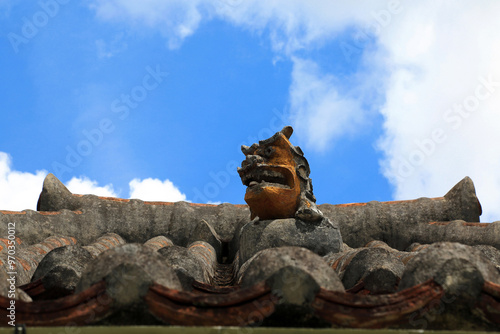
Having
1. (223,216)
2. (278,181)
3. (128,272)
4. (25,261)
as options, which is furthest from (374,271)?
(223,216)

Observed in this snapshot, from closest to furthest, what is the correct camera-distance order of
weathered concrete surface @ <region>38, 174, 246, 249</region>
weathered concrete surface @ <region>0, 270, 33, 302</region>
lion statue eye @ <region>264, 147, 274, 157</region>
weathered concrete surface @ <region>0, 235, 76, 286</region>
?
weathered concrete surface @ <region>0, 270, 33, 302</region> → weathered concrete surface @ <region>0, 235, 76, 286</region> → lion statue eye @ <region>264, 147, 274, 157</region> → weathered concrete surface @ <region>38, 174, 246, 249</region>

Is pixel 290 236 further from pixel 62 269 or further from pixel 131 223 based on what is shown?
pixel 131 223

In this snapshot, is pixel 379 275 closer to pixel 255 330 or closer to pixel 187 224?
pixel 255 330

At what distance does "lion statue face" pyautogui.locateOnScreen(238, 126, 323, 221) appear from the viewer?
4766 millimetres

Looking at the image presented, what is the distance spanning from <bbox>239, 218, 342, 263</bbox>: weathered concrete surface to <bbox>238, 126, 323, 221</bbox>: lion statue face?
0.10 meters

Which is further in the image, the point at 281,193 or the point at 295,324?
the point at 281,193

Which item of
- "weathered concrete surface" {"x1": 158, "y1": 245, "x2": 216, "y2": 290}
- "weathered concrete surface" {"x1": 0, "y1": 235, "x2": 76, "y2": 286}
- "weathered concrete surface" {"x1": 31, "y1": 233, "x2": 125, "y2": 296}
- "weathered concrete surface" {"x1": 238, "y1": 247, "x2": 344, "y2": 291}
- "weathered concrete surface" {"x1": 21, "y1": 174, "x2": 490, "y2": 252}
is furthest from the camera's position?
"weathered concrete surface" {"x1": 21, "y1": 174, "x2": 490, "y2": 252}

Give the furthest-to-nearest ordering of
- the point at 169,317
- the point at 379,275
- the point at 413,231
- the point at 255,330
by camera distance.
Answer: the point at 413,231, the point at 379,275, the point at 169,317, the point at 255,330

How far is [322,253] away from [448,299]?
92.4 inches

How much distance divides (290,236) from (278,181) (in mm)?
557

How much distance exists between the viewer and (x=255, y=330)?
6.61ft

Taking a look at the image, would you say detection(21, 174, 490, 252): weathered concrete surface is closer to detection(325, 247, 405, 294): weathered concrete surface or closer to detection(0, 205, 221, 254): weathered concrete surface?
detection(0, 205, 221, 254): weathered concrete surface

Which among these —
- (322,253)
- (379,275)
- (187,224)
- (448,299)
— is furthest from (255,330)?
(187,224)

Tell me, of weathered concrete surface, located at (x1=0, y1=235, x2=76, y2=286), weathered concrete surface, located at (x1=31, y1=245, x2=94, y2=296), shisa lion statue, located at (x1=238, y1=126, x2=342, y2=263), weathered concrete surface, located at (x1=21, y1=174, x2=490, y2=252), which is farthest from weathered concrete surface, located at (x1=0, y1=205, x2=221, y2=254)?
weathered concrete surface, located at (x1=31, y1=245, x2=94, y2=296)
